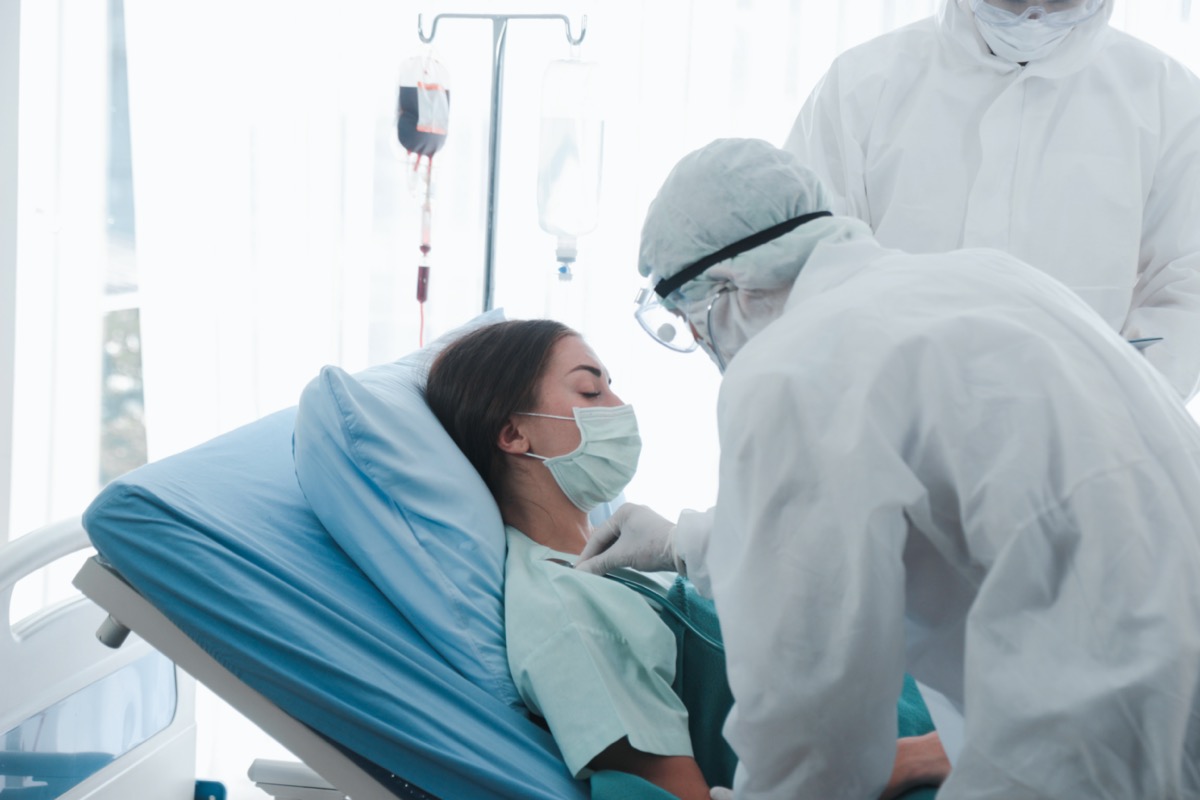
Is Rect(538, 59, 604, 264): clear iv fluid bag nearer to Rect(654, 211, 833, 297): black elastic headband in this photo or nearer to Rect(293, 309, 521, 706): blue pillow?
Rect(293, 309, 521, 706): blue pillow

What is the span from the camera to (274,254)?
9.21 ft

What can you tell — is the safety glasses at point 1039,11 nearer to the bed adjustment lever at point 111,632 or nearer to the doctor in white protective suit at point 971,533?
the doctor in white protective suit at point 971,533

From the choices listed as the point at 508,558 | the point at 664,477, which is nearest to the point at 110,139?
the point at 664,477

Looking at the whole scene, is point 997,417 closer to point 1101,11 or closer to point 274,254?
point 1101,11

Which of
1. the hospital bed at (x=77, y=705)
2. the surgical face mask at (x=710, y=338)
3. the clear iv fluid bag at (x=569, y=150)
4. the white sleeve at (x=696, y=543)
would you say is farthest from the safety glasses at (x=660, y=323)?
the clear iv fluid bag at (x=569, y=150)

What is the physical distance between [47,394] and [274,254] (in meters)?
0.70

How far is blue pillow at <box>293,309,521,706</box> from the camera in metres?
1.39

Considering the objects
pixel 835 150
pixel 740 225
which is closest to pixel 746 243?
pixel 740 225

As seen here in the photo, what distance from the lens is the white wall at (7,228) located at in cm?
260

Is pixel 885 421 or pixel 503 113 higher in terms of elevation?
pixel 503 113

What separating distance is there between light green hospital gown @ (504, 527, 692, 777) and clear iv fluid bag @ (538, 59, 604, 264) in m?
0.94

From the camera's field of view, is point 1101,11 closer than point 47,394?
Yes

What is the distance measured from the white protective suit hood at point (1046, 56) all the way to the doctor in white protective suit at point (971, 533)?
95cm

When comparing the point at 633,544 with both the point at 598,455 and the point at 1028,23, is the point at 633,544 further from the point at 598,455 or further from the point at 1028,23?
the point at 1028,23
